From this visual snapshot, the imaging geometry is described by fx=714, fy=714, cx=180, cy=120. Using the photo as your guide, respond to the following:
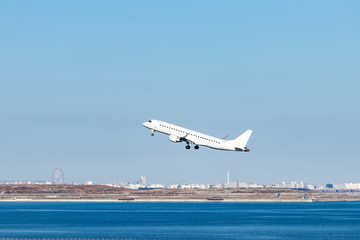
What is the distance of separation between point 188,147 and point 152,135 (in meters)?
11.4

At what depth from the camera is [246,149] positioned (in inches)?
7721

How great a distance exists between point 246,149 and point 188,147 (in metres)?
17.7

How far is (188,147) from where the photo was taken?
188750 mm

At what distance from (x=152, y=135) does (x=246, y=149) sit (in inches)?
1029

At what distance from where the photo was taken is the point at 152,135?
194 meters

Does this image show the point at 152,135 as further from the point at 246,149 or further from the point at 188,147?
the point at 246,149

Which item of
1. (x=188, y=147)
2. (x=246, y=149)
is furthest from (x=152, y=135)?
(x=246, y=149)
